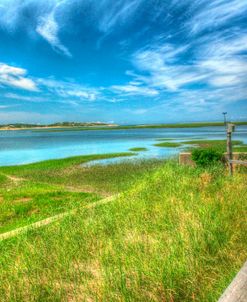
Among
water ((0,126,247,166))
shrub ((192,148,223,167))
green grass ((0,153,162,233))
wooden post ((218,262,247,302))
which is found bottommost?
green grass ((0,153,162,233))

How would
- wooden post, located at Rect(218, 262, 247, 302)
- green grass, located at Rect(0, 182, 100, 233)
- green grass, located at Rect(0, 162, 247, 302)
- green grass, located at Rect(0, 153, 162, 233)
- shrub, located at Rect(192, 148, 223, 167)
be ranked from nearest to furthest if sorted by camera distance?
wooden post, located at Rect(218, 262, 247, 302)
green grass, located at Rect(0, 162, 247, 302)
green grass, located at Rect(0, 182, 100, 233)
green grass, located at Rect(0, 153, 162, 233)
shrub, located at Rect(192, 148, 223, 167)

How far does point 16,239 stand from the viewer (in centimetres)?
→ 573

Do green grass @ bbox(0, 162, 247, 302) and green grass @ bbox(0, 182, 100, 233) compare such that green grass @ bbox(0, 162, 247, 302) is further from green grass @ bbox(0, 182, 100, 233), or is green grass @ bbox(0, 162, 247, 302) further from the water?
the water

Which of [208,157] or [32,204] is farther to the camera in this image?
[208,157]

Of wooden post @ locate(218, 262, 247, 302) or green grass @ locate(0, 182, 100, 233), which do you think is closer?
wooden post @ locate(218, 262, 247, 302)

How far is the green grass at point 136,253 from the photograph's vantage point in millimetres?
3479

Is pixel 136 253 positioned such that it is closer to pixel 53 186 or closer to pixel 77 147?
pixel 53 186

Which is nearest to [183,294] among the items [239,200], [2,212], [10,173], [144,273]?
[144,273]

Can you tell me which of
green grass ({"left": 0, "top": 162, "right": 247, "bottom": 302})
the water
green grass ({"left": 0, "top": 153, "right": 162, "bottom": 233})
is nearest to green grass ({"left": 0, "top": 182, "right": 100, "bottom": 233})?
green grass ({"left": 0, "top": 153, "right": 162, "bottom": 233})

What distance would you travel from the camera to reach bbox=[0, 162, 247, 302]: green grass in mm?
3479

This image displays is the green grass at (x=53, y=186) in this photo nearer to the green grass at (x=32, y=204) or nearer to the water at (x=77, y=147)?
the green grass at (x=32, y=204)

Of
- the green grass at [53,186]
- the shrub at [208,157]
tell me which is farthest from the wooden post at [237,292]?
the shrub at [208,157]

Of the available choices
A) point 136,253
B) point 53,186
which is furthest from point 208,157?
point 53,186

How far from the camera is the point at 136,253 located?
14.1 ft
